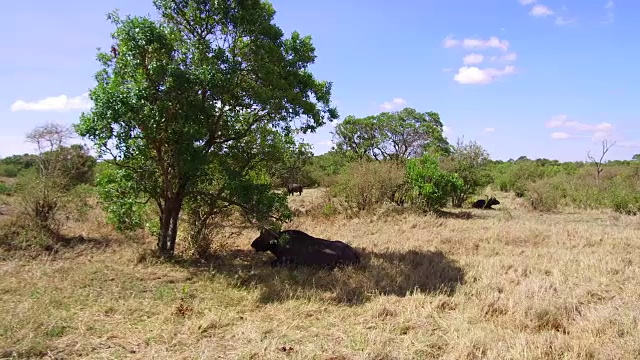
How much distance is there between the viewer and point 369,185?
54.5 feet

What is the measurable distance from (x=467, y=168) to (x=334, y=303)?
15.7 meters

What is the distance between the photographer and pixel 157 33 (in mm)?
→ 7602

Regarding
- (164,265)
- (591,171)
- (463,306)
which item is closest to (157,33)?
(164,265)

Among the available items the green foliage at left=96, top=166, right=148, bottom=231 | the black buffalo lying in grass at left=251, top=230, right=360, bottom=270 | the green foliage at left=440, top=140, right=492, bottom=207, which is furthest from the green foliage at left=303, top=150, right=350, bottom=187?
the green foliage at left=96, top=166, right=148, bottom=231

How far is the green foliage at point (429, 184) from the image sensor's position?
16500mm

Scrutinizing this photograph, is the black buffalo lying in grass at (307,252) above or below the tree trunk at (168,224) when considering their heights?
below

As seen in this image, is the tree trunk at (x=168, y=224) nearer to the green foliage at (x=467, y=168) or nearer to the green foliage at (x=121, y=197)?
the green foliage at (x=121, y=197)

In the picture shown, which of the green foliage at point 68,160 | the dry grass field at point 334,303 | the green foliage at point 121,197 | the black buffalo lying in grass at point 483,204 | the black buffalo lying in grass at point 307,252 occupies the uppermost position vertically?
the green foliage at point 68,160

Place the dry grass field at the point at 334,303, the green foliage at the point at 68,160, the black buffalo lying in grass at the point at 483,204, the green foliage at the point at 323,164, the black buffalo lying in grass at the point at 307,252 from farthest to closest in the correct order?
the green foliage at the point at 323,164 → the black buffalo lying in grass at the point at 483,204 → the green foliage at the point at 68,160 → the black buffalo lying in grass at the point at 307,252 → the dry grass field at the point at 334,303

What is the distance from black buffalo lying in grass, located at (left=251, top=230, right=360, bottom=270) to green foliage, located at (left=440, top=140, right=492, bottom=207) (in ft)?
41.1

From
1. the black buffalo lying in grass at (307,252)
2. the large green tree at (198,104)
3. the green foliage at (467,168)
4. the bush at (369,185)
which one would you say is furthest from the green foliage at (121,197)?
the green foliage at (467,168)

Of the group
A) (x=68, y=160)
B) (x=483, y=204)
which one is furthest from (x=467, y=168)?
(x=68, y=160)

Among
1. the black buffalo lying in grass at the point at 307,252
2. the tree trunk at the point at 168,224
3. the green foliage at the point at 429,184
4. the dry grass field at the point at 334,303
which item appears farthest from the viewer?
the green foliage at the point at 429,184

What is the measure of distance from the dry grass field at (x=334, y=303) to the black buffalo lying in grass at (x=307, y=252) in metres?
0.40
